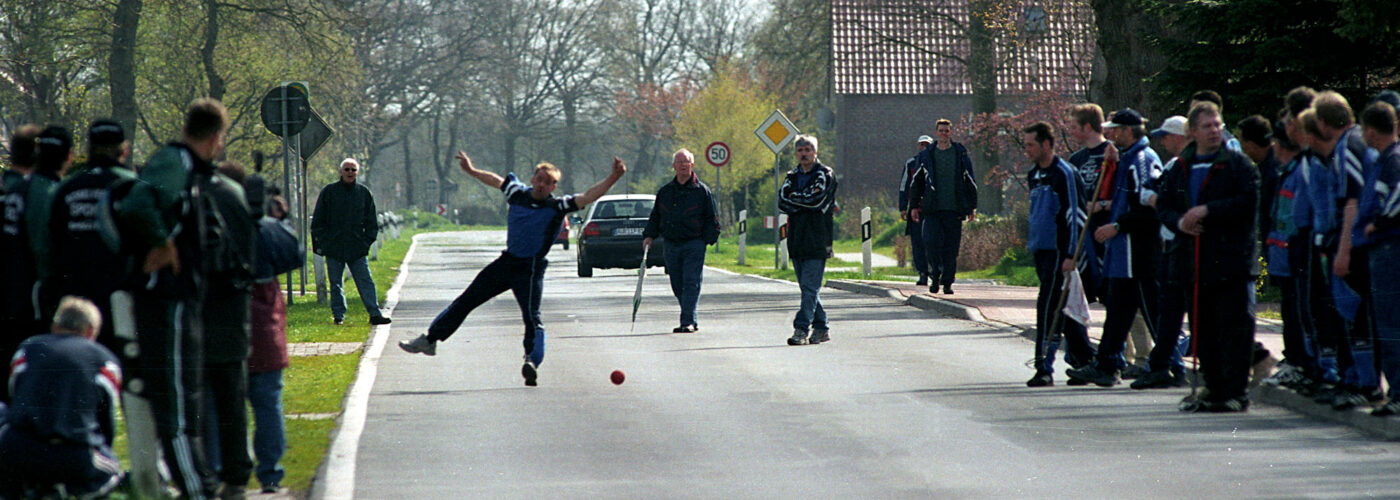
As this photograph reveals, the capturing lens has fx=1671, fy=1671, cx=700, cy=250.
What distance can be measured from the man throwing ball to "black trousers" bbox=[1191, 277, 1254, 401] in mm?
3881

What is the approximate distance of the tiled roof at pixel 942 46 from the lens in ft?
103

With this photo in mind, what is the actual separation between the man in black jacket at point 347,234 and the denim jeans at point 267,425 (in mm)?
9425

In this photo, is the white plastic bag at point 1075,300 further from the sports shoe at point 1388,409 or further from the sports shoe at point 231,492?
the sports shoe at point 231,492

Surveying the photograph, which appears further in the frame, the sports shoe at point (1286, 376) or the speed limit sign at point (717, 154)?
the speed limit sign at point (717, 154)

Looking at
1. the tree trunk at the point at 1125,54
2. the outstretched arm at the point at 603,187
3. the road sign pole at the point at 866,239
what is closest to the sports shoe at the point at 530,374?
the outstretched arm at the point at 603,187

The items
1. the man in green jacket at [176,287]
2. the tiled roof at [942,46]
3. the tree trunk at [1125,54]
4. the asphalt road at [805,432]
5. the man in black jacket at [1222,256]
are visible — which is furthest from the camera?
the tiled roof at [942,46]

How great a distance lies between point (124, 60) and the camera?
31750 mm

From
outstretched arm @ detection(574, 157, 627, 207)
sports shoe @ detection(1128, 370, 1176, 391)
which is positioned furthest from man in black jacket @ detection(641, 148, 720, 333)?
sports shoe @ detection(1128, 370, 1176, 391)

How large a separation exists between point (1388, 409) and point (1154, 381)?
2126 millimetres

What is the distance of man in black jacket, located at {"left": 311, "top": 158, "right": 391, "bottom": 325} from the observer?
16047 mm

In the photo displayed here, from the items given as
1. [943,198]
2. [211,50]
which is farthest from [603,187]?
[211,50]

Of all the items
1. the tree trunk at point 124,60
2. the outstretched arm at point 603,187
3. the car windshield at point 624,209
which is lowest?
the car windshield at point 624,209

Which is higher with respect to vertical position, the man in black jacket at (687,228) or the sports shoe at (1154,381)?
the man in black jacket at (687,228)

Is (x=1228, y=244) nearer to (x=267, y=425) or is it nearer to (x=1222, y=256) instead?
(x=1222, y=256)
